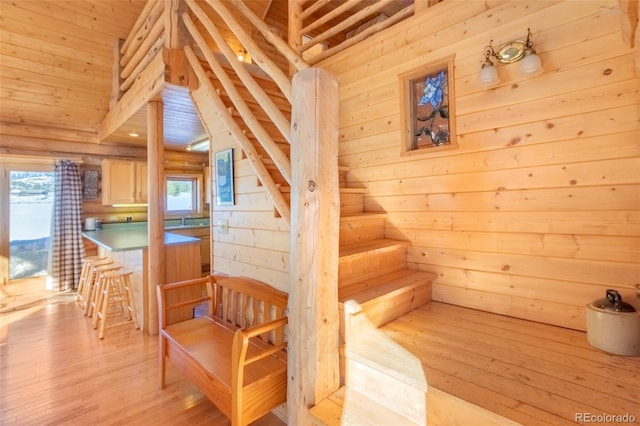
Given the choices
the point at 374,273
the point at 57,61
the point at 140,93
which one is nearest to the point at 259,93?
the point at 374,273

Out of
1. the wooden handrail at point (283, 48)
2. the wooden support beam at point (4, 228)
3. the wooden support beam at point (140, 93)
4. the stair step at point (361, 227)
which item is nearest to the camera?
the wooden handrail at point (283, 48)

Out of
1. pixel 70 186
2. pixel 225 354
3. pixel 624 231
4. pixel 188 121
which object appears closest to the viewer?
pixel 624 231

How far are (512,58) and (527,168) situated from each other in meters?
0.73

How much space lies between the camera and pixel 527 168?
1.94 meters

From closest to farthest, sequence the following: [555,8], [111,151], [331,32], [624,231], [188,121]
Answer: [624,231] → [555,8] → [331,32] → [188,121] → [111,151]

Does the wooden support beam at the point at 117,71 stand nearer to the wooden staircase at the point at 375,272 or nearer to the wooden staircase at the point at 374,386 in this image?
the wooden staircase at the point at 375,272

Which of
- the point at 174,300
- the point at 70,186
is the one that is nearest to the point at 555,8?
the point at 174,300

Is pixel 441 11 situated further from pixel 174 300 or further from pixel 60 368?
pixel 60 368

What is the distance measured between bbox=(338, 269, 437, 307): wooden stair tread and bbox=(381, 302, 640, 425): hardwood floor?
217 mm

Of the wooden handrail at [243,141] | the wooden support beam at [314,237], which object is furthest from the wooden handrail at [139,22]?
the wooden support beam at [314,237]

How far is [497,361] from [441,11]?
2.43m

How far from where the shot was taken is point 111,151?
18.0 ft

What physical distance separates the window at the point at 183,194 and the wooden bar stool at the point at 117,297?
2761mm

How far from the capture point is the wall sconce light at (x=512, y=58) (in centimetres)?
182
